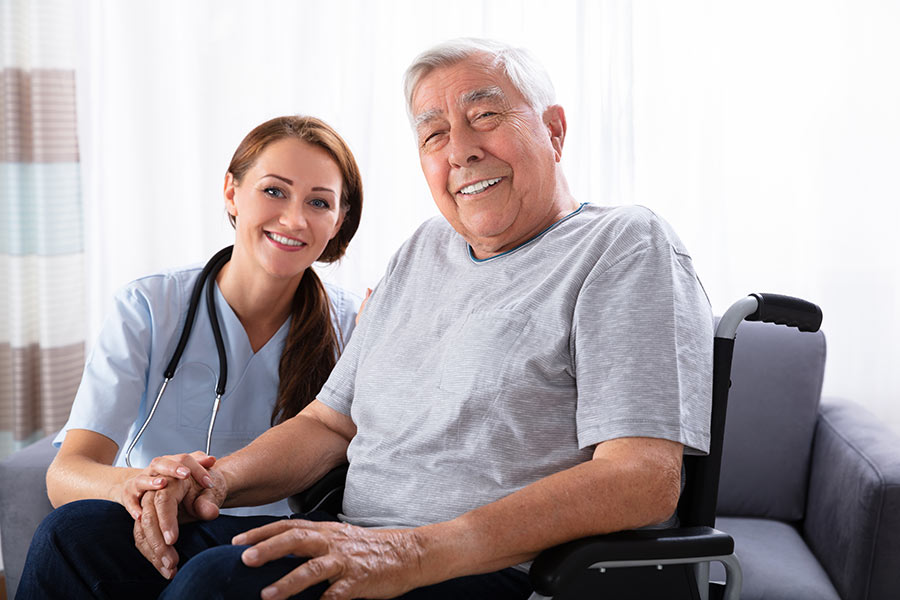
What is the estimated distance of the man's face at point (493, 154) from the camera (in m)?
1.35

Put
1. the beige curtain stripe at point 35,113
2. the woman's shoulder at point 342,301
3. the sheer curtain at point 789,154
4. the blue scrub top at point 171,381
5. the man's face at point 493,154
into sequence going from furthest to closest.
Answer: the beige curtain stripe at point 35,113, the sheer curtain at point 789,154, the woman's shoulder at point 342,301, the blue scrub top at point 171,381, the man's face at point 493,154

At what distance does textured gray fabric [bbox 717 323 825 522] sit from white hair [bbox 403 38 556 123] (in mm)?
930

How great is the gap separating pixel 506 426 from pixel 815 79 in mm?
1562

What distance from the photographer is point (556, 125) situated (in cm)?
141

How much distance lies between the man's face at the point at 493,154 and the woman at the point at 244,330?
0.40m

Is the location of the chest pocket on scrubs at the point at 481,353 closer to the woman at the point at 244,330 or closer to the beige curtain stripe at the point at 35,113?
the woman at the point at 244,330

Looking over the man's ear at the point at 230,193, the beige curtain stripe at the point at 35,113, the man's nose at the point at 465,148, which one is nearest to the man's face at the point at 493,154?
the man's nose at the point at 465,148

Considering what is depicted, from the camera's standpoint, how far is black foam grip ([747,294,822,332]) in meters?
1.16

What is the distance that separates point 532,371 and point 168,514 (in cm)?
55

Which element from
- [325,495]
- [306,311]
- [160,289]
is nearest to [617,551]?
[325,495]

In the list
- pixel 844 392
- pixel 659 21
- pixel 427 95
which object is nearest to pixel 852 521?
pixel 844 392

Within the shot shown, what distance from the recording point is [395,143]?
8.07 ft

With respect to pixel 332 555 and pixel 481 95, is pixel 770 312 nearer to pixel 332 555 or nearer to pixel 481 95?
pixel 481 95

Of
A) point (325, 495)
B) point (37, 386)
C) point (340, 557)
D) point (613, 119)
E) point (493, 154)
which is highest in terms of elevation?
point (613, 119)
